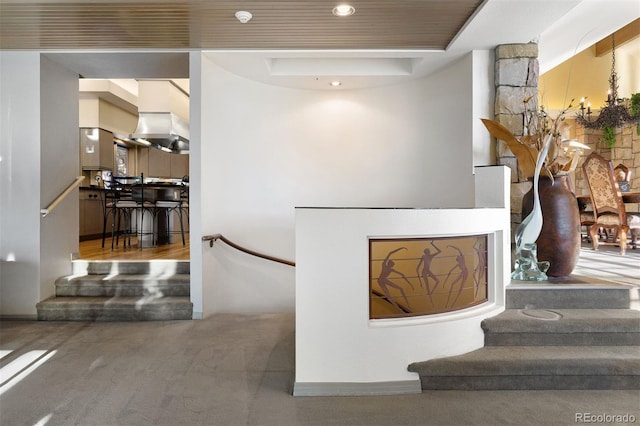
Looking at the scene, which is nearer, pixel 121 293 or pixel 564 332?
pixel 564 332

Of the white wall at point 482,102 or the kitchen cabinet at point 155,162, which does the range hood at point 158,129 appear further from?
the white wall at point 482,102

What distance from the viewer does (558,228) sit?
3.04 metres

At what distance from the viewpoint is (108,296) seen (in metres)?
3.71

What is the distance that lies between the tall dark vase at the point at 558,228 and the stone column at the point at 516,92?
360 mm

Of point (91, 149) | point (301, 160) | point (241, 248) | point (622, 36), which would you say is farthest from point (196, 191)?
point (622, 36)

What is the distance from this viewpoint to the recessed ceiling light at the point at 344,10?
9.01 ft

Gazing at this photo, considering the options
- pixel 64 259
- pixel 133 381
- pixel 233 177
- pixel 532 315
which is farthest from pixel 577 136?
pixel 64 259

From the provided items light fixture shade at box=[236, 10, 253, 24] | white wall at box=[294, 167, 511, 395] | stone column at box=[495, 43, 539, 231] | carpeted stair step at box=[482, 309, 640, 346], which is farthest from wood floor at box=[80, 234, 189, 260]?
stone column at box=[495, 43, 539, 231]

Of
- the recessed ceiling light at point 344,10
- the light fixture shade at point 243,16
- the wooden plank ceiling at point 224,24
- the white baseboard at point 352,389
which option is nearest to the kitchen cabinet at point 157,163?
the wooden plank ceiling at point 224,24

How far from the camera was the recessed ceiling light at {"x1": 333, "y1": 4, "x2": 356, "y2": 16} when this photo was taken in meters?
2.75

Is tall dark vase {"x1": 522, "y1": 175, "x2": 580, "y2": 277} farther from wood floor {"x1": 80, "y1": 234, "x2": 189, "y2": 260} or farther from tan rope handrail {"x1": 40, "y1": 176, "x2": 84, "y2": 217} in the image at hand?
tan rope handrail {"x1": 40, "y1": 176, "x2": 84, "y2": 217}

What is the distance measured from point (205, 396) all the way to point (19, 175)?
130 inches

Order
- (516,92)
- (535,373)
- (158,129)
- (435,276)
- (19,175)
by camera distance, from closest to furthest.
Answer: (535,373) → (435,276) → (516,92) → (19,175) → (158,129)

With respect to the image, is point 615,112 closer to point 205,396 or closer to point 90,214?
point 205,396
